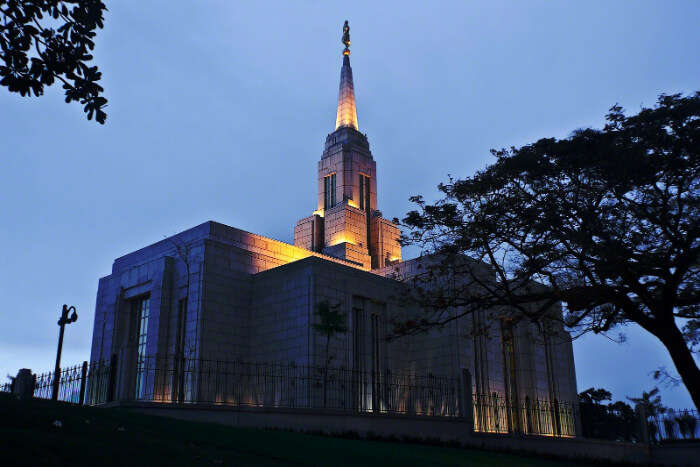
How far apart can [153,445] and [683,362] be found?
11.0m

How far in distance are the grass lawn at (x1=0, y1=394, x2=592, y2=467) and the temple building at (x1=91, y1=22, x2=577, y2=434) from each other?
11623mm

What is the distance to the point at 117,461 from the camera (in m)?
7.41

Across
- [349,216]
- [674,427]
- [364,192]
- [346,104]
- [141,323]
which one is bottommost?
[674,427]

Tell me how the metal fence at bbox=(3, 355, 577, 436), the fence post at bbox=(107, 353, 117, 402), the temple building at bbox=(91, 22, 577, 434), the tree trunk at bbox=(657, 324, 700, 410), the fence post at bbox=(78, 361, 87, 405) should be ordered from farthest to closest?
the temple building at bbox=(91, 22, 577, 434), the metal fence at bbox=(3, 355, 577, 436), the fence post at bbox=(78, 361, 87, 405), the fence post at bbox=(107, 353, 117, 402), the tree trunk at bbox=(657, 324, 700, 410)

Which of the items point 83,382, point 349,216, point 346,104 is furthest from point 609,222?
point 346,104

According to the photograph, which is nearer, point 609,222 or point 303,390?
point 609,222

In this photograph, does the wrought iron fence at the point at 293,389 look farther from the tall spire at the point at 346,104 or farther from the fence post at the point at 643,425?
the tall spire at the point at 346,104

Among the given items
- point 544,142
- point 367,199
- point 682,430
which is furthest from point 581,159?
point 367,199

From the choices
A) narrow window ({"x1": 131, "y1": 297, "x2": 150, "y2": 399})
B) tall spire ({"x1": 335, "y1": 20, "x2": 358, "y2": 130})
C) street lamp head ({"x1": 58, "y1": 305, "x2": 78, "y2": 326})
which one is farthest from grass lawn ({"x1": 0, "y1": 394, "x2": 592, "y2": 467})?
tall spire ({"x1": 335, "y1": 20, "x2": 358, "y2": 130})

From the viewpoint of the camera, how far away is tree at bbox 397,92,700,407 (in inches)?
511

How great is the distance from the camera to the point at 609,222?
13.3 metres

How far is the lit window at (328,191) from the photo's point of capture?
43.4m

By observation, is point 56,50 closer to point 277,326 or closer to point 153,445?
point 153,445

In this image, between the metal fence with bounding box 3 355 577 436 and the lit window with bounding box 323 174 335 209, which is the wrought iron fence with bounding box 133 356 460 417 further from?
the lit window with bounding box 323 174 335 209
